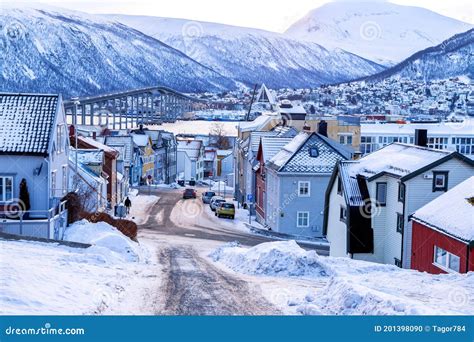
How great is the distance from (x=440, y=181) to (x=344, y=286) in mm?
15313

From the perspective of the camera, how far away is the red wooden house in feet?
70.9

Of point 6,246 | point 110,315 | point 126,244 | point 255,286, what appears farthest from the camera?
point 126,244

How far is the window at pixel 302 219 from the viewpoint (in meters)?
44.4

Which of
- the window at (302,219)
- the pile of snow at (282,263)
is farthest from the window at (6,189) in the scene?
the window at (302,219)

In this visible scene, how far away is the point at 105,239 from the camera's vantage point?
24.7 meters

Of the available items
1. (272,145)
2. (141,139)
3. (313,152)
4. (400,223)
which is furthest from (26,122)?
(141,139)

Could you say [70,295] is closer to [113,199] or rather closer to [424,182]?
[424,182]

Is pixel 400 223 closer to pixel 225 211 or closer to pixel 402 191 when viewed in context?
pixel 402 191

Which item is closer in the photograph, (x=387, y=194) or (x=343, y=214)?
(x=387, y=194)

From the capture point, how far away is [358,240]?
3067 centimetres

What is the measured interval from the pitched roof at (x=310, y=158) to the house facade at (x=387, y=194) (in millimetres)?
9611

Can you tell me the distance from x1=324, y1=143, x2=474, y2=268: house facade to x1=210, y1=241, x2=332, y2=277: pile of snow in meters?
7.81

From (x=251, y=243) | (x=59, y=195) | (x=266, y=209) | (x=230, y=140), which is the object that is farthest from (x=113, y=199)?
(x=230, y=140)

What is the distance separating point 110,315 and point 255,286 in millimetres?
5650
